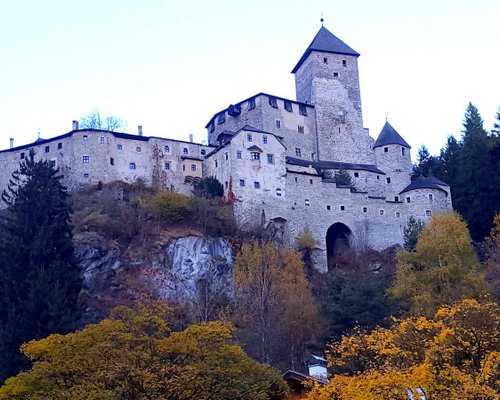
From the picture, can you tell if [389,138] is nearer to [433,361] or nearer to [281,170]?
[281,170]

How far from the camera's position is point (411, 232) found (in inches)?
2395

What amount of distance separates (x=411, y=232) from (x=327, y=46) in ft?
92.2

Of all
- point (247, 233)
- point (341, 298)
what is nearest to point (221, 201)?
point (247, 233)

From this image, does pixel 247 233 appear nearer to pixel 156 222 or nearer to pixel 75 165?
pixel 156 222

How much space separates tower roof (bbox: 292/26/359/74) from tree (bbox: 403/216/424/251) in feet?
74.7

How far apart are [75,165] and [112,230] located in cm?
1108

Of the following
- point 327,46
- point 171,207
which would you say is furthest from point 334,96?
point 171,207

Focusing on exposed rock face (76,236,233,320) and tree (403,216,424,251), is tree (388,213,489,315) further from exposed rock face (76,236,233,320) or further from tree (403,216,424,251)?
exposed rock face (76,236,233,320)

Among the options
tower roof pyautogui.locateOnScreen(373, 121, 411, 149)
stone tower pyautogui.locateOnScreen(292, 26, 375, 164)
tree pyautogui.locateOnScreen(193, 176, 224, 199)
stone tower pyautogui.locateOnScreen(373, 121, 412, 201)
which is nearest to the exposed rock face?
tree pyautogui.locateOnScreen(193, 176, 224, 199)

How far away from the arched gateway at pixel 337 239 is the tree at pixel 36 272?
24592mm

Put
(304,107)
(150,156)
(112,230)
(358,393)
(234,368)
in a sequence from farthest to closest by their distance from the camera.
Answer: (304,107)
(150,156)
(112,230)
(234,368)
(358,393)

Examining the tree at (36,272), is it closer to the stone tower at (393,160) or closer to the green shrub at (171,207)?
the green shrub at (171,207)

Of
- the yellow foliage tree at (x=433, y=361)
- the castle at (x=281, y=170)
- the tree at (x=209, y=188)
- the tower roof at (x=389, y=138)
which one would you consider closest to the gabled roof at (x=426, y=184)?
the castle at (x=281, y=170)

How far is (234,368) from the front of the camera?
96.3 feet
